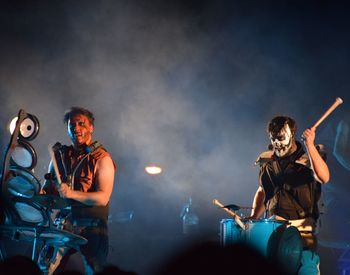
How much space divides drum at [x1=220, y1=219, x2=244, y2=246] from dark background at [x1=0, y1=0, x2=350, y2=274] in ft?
11.7

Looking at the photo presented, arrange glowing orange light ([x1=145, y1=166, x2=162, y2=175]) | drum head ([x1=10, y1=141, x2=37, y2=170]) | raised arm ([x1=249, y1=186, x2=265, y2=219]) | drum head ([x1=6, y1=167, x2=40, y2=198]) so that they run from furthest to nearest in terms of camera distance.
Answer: glowing orange light ([x1=145, y1=166, x2=162, y2=175]) → raised arm ([x1=249, y1=186, x2=265, y2=219]) → drum head ([x1=10, y1=141, x2=37, y2=170]) → drum head ([x1=6, y1=167, x2=40, y2=198])

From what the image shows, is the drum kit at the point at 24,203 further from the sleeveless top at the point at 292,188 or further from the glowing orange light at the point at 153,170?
the glowing orange light at the point at 153,170

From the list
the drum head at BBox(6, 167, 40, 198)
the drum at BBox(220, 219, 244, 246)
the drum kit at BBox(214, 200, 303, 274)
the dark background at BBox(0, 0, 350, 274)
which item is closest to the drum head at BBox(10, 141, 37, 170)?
the drum head at BBox(6, 167, 40, 198)

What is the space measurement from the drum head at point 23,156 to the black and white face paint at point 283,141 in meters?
2.35

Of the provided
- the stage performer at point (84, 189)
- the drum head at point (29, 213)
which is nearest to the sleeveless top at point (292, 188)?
the stage performer at point (84, 189)

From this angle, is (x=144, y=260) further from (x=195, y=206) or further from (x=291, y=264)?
(x=291, y=264)

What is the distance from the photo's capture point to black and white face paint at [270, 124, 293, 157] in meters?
4.65

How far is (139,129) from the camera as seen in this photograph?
9.57m

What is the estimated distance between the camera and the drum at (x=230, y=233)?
14.6 feet

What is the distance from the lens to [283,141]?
4672mm

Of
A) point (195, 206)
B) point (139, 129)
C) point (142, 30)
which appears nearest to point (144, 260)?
point (195, 206)

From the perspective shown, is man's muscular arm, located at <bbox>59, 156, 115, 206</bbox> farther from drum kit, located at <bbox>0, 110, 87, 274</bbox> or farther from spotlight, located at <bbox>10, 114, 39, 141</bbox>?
spotlight, located at <bbox>10, 114, 39, 141</bbox>

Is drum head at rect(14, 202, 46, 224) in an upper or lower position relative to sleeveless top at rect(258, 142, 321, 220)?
lower

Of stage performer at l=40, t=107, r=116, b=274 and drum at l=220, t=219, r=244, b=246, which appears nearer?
stage performer at l=40, t=107, r=116, b=274
